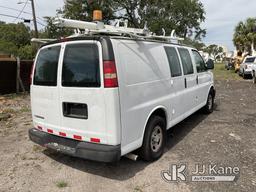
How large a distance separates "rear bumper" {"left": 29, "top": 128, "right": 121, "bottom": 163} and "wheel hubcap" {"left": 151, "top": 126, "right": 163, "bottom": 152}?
102 cm

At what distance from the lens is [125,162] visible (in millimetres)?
4301

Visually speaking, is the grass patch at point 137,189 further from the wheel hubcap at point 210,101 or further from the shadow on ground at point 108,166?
the wheel hubcap at point 210,101

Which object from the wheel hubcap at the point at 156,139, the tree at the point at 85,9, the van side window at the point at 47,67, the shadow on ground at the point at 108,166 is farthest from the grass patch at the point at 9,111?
the tree at the point at 85,9

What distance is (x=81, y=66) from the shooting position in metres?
3.62

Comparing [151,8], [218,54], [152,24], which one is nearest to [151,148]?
[152,24]

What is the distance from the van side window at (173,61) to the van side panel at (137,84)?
0.38m

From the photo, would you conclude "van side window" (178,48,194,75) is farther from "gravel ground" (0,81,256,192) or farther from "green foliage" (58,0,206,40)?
"green foliage" (58,0,206,40)

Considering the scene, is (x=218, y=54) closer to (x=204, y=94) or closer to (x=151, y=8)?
(x=151, y=8)

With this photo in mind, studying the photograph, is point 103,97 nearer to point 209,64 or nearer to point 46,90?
point 46,90

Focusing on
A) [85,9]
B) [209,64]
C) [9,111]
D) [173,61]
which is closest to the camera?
[173,61]

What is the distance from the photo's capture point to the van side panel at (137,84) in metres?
3.53

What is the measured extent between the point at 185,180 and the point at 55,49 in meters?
2.78

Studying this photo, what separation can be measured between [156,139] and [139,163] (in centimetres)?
51

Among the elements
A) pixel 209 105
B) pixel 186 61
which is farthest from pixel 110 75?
pixel 209 105
